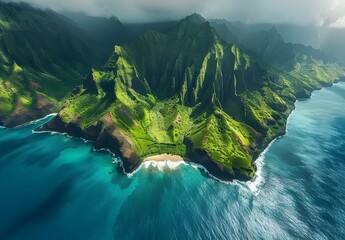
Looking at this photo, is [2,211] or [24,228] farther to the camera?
[2,211]

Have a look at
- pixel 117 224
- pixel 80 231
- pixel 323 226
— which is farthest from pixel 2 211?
pixel 323 226

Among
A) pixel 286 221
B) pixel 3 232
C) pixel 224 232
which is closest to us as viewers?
pixel 3 232

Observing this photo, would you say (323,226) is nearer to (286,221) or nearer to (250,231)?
(286,221)

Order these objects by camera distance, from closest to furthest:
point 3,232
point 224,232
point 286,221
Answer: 1. point 3,232
2. point 224,232
3. point 286,221

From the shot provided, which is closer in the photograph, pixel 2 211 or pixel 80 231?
pixel 80 231

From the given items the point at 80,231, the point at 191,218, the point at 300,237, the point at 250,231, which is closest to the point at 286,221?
the point at 300,237

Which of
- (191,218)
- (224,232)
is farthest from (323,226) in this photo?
(191,218)

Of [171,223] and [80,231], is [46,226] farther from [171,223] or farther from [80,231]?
[171,223]
